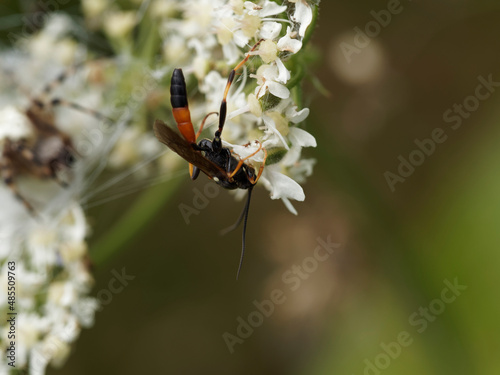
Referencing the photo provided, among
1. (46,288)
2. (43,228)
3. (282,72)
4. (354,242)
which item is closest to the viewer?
(282,72)

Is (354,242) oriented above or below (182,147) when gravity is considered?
below

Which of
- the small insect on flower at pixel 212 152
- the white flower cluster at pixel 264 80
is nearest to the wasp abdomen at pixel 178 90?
the small insect on flower at pixel 212 152

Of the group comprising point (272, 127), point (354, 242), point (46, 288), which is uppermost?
point (272, 127)

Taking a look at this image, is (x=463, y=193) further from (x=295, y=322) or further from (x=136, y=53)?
(x=136, y=53)

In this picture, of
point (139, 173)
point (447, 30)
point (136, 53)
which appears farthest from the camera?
point (447, 30)

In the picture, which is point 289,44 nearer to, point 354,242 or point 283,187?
point 283,187

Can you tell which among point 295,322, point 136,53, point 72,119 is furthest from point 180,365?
point 136,53

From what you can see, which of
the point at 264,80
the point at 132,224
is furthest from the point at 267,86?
the point at 132,224

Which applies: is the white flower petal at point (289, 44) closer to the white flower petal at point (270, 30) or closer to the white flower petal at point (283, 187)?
the white flower petal at point (270, 30)
